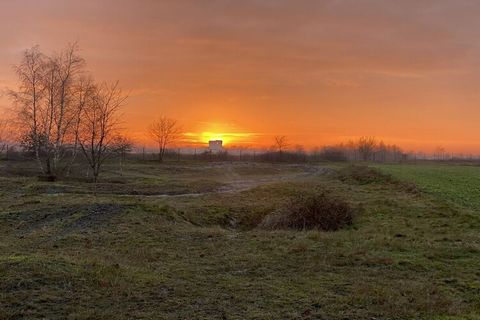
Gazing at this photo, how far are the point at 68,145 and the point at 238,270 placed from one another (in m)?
29.7

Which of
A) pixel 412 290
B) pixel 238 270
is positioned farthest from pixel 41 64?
pixel 412 290

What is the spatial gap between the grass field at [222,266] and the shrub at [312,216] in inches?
20.2

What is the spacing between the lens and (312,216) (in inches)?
559

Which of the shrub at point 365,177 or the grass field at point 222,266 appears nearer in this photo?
the grass field at point 222,266

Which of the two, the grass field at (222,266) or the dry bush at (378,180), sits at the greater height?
the dry bush at (378,180)

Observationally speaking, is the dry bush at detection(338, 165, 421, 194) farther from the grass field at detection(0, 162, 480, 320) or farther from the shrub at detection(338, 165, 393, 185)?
the grass field at detection(0, 162, 480, 320)

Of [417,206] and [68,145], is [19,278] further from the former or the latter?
[68,145]

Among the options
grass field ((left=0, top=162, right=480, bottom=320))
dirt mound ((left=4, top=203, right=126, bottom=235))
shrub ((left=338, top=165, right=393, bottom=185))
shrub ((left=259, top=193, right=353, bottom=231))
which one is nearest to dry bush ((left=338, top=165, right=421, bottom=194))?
shrub ((left=338, top=165, right=393, bottom=185))

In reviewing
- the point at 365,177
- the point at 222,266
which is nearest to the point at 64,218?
the point at 222,266

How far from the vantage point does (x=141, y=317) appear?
5.53m

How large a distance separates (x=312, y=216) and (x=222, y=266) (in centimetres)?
631

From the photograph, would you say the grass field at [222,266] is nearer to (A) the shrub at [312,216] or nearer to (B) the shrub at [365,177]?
(A) the shrub at [312,216]

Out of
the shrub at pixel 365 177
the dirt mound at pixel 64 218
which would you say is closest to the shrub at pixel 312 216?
the dirt mound at pixel 64 218

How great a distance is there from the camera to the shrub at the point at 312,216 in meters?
13.9
